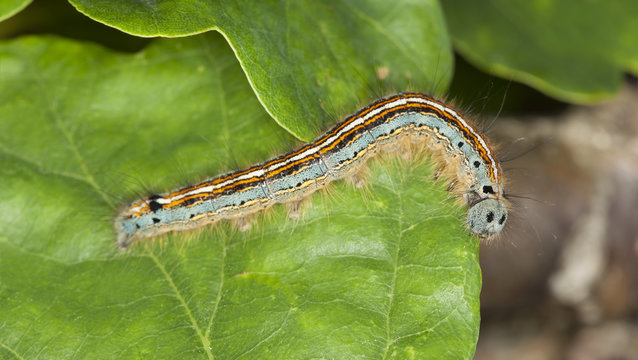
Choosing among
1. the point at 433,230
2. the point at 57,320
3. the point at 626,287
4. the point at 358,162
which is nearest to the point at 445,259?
the point at 433,230

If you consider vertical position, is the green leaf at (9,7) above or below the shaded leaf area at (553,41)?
above

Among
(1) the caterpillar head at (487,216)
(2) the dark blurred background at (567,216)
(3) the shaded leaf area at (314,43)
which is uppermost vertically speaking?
(3) the shaded leaf area at (314,43)

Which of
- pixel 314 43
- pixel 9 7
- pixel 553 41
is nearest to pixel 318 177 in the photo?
pixel 314 43

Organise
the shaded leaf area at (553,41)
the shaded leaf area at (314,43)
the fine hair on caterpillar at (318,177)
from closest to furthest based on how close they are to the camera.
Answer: the shaded leaf area at (314,43) < the fine hair on caterpillar at (318,177) < the shaded leaf area at (553,41)

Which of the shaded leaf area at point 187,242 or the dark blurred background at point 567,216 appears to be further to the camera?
the dark blurred background at point 567,216

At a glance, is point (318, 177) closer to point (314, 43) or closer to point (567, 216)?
point (314, 43)

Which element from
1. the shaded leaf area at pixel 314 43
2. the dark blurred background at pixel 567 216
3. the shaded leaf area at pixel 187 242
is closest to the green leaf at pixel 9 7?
the shaded leaf area at pixel 187 242

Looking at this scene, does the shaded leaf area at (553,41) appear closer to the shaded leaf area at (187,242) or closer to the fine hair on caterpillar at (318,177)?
the fine hair on caterpillar at (318,177)
